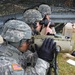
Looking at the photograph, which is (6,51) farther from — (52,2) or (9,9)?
(52,2)

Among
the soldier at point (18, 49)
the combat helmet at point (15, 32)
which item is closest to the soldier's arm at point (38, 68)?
the soldier at point (18, 49)

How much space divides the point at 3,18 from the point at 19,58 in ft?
15.2

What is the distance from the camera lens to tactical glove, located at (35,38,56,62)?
3.08 meters

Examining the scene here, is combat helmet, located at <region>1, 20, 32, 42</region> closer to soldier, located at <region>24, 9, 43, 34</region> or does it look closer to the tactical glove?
the tactical glove

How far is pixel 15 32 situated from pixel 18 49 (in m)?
0.17

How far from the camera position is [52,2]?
1080 cm

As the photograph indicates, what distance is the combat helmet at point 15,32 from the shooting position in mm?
2867

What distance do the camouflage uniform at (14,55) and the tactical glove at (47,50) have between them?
87 millimetres

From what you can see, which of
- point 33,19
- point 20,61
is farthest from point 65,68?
point 20,61

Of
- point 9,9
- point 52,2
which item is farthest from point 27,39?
point 52,2

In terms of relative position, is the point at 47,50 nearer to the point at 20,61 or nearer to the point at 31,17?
the point at 20,61

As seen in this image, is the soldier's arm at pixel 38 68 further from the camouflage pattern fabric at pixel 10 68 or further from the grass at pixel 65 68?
the grass at pixel 65 68

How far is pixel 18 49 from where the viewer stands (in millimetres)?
2885

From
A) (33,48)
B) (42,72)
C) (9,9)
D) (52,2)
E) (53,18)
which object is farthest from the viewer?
(52,2)
